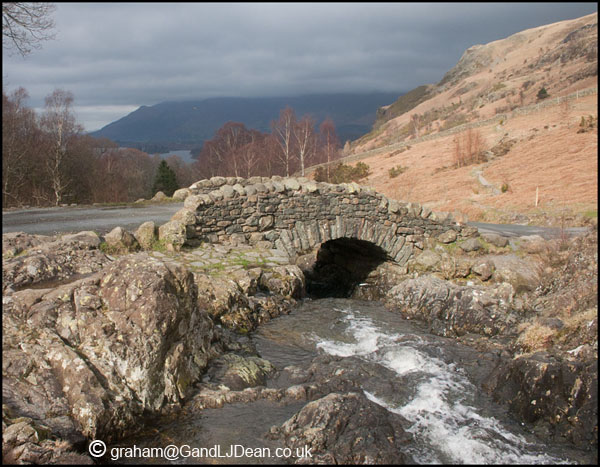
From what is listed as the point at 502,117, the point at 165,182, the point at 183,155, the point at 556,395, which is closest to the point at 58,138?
the point at 165,182

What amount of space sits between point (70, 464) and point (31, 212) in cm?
1837

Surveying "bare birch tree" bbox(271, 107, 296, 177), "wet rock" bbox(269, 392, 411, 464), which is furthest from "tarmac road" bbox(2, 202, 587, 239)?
"bare birch tree" bbox(271, 107, 296, 177)

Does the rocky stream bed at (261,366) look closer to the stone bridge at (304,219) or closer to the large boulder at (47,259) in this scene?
the large boulder at (47,259)

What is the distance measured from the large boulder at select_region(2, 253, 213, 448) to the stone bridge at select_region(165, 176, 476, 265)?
5527 millimetres

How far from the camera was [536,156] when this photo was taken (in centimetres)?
3994

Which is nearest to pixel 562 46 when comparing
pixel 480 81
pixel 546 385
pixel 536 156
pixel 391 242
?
pixel 480 81

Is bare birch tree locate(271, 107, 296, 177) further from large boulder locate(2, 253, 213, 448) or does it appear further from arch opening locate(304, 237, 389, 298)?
large boulder locate(2, 253, 213, 448)

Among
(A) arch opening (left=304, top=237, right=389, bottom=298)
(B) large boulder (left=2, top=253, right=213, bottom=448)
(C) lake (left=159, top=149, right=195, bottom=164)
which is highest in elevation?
(C) lake (left=159, top=149, right=195, bottom=164)

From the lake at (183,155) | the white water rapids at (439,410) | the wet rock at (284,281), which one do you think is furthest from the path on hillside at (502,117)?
the lake at (183,155)

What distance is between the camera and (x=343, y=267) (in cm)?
1766

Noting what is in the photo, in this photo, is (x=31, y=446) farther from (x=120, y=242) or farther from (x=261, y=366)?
(x=120, y=242)

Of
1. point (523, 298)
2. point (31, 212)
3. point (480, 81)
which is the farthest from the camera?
point (480, 81)

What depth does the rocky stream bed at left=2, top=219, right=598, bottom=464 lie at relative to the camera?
5461 millimetres

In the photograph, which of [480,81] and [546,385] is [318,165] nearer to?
[546,385]
